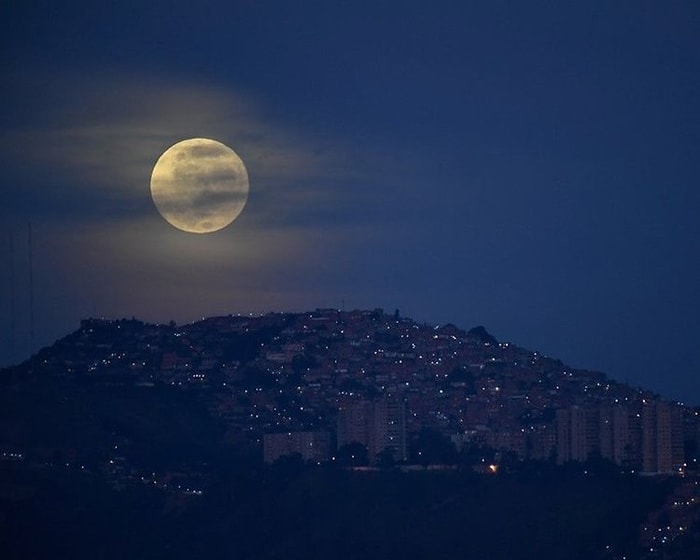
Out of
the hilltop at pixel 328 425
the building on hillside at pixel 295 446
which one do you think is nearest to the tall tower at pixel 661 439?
the hilltop at pixel 328 425

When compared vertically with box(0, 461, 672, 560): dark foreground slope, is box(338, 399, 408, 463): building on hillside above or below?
above

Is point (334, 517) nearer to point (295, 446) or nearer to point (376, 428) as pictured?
point (295, 446)

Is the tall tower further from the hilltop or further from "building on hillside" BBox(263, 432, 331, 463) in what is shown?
"building on hillside" BBox(263, 432, 331, 463)

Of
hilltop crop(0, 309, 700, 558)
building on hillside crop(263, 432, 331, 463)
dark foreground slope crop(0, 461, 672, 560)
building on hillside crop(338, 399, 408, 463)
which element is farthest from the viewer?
building on hillside crop(338, 399, 408, 463)

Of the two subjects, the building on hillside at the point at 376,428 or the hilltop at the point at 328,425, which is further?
the building on hillside at the point at 376,428

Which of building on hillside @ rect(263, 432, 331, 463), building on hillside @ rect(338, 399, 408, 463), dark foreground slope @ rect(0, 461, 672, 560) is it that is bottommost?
dark foreground slope @ rect(0, 461, 672, 560)

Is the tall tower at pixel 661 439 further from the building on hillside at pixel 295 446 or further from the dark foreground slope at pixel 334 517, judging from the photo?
the building on hillside at pixel 295 446

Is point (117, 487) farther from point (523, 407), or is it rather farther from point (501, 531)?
point (523, 407)

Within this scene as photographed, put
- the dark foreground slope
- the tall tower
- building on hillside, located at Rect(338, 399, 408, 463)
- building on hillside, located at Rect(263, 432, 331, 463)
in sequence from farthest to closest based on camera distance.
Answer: building on hillside, located at Rect(338, 399, 408, 463)
building on hillside, located at Rect(263, 432, 331, 463)
the tall tower
the dark foreground slope

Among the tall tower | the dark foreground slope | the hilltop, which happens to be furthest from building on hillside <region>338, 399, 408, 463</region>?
the tall tower
